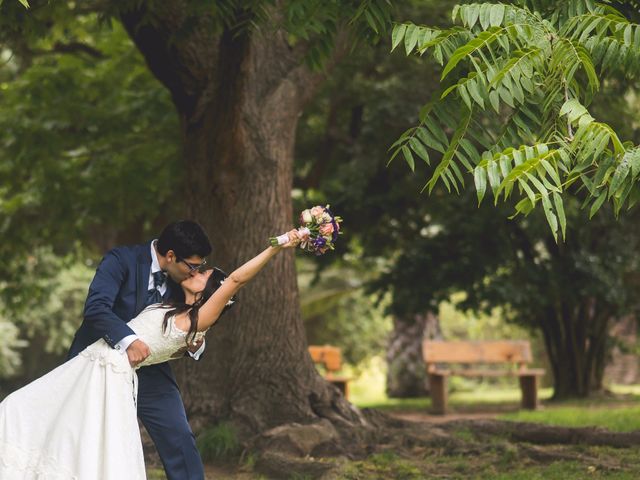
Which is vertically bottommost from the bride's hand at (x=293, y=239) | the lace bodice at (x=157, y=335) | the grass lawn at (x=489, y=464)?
the grass lawn at (x=489, y=464)

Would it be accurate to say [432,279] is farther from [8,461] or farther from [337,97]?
[8,461]

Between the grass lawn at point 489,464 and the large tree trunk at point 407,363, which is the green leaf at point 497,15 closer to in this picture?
the grass lawn at point 489,464

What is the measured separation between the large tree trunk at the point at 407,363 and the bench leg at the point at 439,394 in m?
5.24

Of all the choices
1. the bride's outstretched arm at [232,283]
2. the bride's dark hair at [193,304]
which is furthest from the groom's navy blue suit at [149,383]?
the bride's outstretched arm at [232,283]

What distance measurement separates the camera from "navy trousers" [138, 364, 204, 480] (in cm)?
601

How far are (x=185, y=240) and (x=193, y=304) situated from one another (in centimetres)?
39

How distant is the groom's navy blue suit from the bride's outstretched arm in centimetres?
53

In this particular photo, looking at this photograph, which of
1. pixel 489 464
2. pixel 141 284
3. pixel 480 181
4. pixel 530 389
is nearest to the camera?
pixel 480 181

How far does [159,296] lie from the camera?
611cm

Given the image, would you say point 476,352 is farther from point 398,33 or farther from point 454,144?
point 398,33

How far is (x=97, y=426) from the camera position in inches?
210

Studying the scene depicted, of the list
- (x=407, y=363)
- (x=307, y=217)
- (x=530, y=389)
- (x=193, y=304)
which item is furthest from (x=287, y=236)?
(x=407, y=363)

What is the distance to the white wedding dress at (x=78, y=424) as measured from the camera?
5.30 meters

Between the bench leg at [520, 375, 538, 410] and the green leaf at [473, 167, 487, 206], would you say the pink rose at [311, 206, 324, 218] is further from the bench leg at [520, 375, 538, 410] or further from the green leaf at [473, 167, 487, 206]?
the bench leg at [520, 375, 538, 410]
